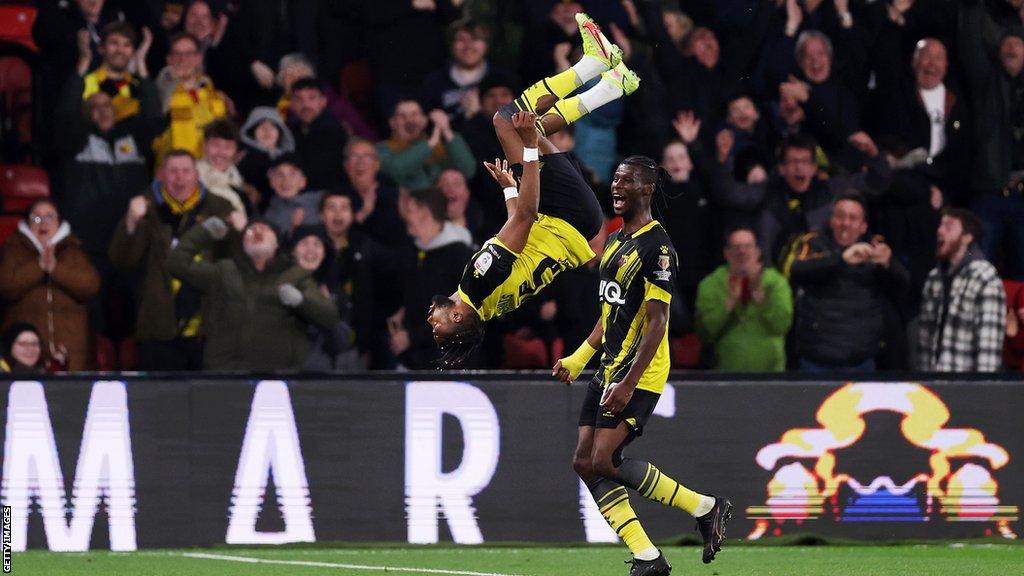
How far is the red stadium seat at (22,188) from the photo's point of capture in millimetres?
14008

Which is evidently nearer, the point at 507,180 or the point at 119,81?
the point at 507,180

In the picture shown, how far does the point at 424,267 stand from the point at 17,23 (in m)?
4.17

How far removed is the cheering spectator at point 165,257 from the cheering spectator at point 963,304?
209 inches

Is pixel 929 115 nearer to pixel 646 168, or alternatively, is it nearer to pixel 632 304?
pixel 646 168

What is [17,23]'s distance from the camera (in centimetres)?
1454

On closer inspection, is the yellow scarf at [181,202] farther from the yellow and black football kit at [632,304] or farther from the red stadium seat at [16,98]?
the yellow and black football kit at [632,304]

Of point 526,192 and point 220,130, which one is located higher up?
point 220,130

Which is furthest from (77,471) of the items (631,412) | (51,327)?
(631,412)

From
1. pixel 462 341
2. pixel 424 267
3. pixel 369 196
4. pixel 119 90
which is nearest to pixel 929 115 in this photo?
pixel 424 267

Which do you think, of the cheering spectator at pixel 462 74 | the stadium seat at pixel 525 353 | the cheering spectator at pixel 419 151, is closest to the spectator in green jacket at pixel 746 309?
the stadium seat at pixel 525 353

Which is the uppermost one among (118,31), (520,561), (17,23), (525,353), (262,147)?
(17,23)

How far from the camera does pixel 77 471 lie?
1198cm

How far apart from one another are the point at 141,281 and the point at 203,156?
1117 millimetres

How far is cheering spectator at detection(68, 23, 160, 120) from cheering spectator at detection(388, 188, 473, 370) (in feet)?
7.62
